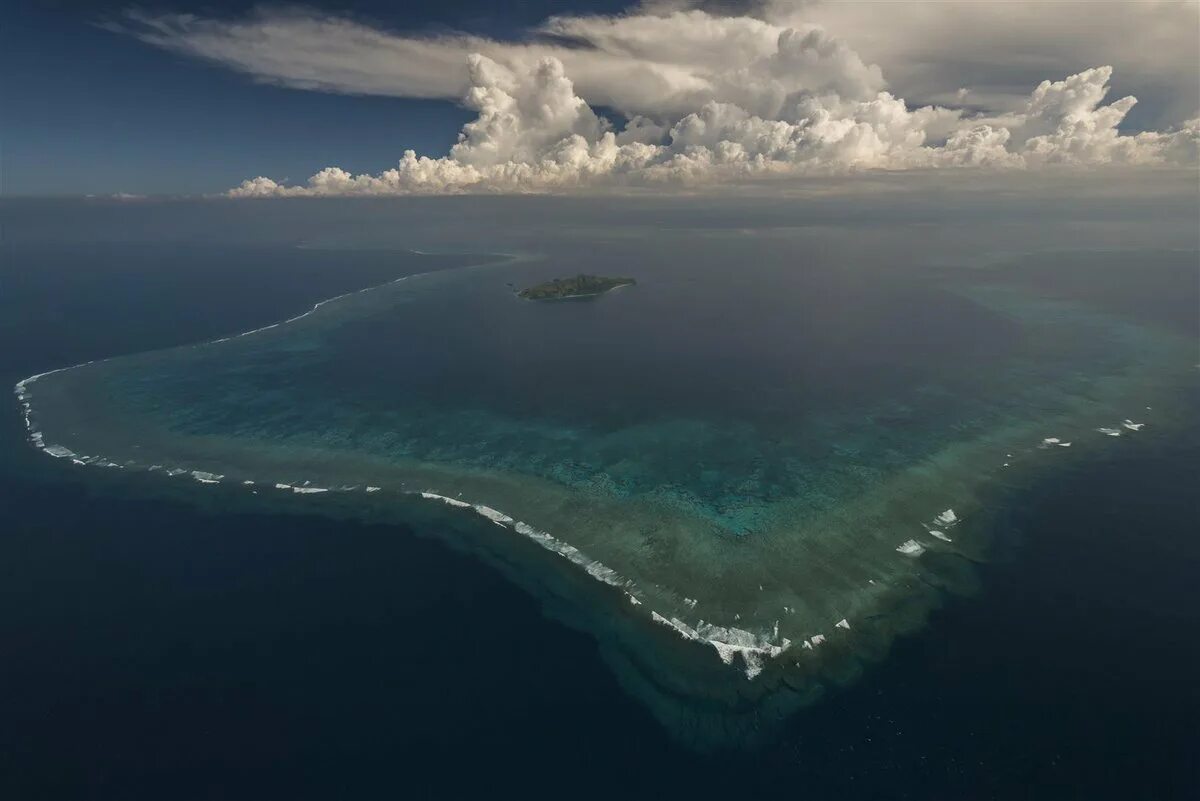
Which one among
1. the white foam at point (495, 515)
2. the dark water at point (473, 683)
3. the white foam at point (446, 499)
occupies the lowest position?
the dark water at point (473, 683)

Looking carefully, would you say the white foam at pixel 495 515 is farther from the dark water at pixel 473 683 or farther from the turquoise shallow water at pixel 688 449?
the dark water at pixel 473 683

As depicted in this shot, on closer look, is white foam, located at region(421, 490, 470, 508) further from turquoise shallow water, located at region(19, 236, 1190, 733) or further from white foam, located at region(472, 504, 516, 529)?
white foam, located at region(472, 504, 516, 529)

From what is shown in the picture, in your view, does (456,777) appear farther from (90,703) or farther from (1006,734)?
(1006,734)

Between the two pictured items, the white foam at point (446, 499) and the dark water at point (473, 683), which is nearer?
the dark water at point (473, 683)

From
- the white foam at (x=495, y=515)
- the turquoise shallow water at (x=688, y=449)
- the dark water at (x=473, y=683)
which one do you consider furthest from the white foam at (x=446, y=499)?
the dark water at (x=473, y=683)

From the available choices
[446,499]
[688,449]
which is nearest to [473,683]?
[446,499]

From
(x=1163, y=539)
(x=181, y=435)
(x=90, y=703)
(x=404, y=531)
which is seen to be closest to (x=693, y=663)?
(x=404, y=531)
